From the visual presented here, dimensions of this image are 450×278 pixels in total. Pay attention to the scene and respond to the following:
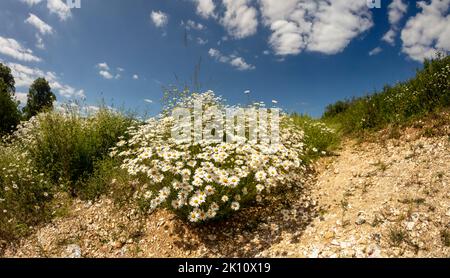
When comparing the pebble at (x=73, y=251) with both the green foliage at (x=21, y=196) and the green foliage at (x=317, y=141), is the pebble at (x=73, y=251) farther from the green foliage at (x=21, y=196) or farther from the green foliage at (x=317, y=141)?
the green foliage at (x=317, y=141)

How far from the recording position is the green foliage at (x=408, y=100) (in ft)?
26.7

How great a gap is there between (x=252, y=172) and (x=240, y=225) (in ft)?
2.79

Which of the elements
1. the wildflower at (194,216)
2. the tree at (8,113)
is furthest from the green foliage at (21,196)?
the tree at (8,113)

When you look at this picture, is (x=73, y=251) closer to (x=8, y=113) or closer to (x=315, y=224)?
(x=315, y=224)

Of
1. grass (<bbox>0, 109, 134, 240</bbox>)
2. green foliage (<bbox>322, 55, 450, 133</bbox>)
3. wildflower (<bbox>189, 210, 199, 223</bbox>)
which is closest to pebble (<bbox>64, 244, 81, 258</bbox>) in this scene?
grass (<bbox>0, 109, 134, 240</bbox>)

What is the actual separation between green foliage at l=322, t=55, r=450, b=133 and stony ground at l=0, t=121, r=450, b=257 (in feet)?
5.12

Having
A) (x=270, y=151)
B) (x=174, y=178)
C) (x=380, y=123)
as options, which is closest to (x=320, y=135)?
(x=380, y=123)

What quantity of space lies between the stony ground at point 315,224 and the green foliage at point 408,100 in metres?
1.56

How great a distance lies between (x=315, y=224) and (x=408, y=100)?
17.4 feet

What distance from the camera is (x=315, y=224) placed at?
16.7ft

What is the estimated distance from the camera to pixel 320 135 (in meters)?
9.05

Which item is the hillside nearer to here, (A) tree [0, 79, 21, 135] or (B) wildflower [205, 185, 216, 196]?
(B) wildflower [205, 185, 216, 196]

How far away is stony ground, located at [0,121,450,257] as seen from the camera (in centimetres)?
427
